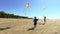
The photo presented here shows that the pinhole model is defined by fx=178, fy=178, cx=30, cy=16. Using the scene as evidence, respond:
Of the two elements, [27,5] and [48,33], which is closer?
[48,33]

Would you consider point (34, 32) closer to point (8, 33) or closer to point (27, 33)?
point (27, 33)

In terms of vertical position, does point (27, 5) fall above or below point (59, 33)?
above

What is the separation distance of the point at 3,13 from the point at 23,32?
6308 centimetres

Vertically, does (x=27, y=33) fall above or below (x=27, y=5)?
below

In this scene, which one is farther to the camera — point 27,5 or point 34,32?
point 27,5

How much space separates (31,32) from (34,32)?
400 mm

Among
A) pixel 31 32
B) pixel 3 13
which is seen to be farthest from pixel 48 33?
pixel 3 13

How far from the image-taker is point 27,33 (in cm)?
2236

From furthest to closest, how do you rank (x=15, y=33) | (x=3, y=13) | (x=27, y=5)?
(x=3, y=13) < (x=27, y=5) < (x=15, y=33)

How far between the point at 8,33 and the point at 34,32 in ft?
11.0

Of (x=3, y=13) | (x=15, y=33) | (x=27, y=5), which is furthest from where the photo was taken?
(x=3, y=13)

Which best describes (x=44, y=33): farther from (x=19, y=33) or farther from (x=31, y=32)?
(x=19, y=33)

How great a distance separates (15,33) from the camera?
72.7 ft

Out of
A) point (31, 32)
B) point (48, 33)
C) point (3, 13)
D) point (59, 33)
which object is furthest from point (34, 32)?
point (3, 13)
